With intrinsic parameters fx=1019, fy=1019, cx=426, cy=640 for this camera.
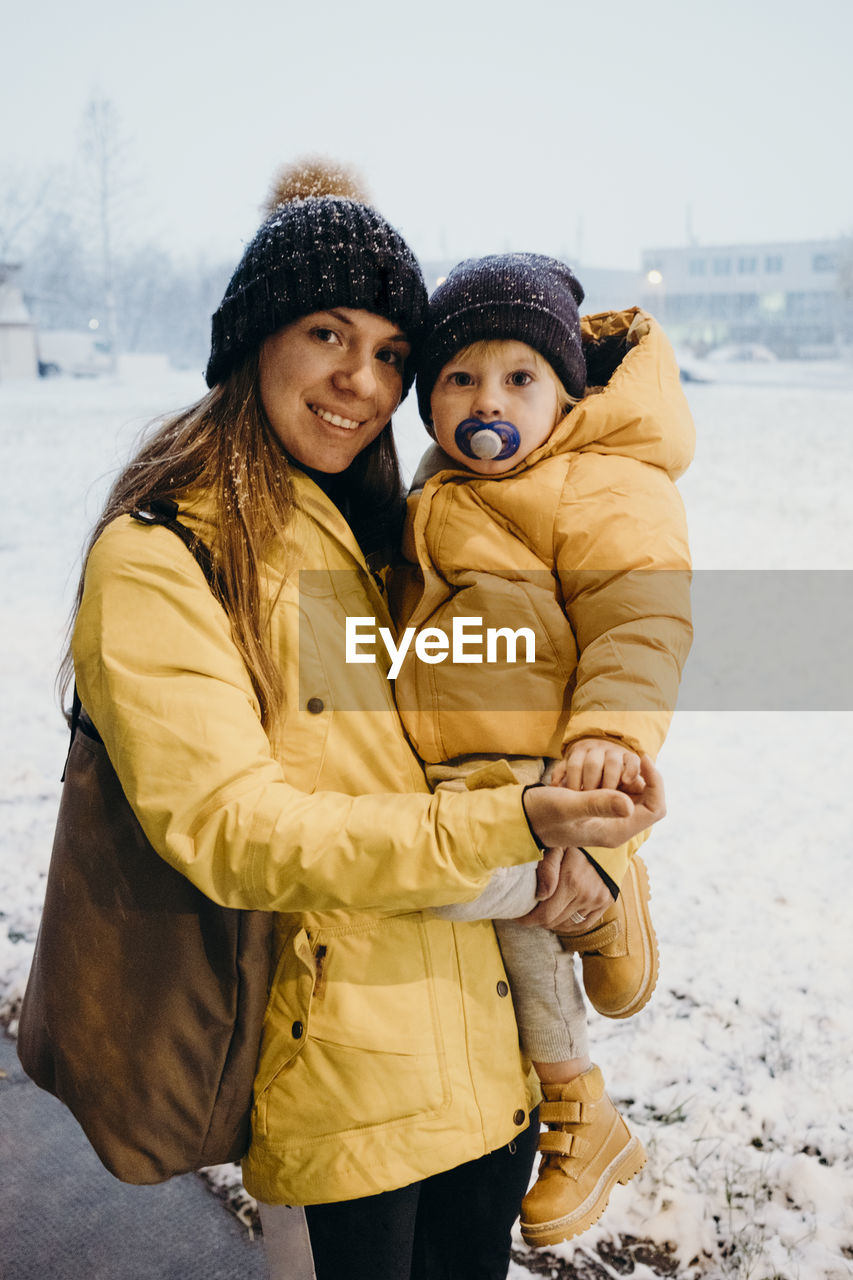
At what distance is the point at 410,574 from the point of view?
1.82 meters

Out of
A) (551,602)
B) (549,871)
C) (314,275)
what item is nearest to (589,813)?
(549,871)

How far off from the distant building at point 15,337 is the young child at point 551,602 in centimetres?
1681

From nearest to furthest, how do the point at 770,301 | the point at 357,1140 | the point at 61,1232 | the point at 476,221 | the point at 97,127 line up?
the point at 357,1140
the point at 61,1232
the point at 476,221
the point at 97,127
the point at 770,301

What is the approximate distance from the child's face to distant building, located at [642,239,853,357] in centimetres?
1618

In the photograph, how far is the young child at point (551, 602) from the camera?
5.12 feet

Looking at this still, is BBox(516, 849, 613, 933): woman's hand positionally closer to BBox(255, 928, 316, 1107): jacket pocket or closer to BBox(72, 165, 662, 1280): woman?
BBox(72, 165, 662, 1280): woman

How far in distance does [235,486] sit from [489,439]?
0.47 metres

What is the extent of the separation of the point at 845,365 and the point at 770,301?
13.8ft

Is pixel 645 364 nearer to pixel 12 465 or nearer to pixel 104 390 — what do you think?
pixel 12 465

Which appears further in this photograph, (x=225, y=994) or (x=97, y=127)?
(x=97, y=127)

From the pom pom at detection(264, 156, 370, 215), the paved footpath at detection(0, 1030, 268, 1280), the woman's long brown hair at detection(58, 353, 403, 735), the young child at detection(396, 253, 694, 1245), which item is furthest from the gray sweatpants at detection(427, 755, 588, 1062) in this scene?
the paved footpath at detection(0, 1030, 268, 1280)

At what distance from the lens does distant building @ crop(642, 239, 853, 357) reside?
18062 millimetres

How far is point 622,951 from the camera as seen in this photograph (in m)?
1.75

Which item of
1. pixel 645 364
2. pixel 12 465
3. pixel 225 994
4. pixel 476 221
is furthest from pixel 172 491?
pixel 12 465
